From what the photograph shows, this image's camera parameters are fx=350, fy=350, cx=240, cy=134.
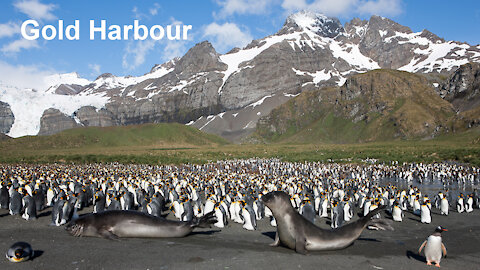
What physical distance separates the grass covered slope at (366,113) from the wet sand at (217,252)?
103477mm

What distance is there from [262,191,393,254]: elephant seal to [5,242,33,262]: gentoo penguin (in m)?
6.04

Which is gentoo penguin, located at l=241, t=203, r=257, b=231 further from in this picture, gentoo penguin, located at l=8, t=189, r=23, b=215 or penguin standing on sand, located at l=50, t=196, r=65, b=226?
gentoo penguin, located at l=8, t=189, r=23, b=215

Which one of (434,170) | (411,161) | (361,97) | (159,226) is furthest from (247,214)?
(361,97)

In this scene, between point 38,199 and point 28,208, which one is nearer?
point 28,208

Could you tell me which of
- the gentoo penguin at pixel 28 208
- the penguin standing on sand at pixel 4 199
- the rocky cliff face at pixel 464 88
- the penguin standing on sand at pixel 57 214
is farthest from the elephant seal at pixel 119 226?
the rocky cliff face at pixel 464 88

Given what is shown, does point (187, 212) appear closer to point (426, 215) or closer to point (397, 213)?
point (397, 213)

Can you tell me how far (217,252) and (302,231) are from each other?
7.73ft

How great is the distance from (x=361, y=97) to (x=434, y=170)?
4528 inches

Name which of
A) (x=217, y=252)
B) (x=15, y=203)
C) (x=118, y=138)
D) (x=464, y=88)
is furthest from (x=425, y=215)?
(x=464, y=88)

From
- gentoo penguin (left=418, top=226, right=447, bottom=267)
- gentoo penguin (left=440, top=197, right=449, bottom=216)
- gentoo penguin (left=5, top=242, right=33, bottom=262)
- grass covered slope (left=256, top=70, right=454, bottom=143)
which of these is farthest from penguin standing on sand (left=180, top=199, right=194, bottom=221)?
grass covered slope (left=256, top=70, right=454, bottom=143)

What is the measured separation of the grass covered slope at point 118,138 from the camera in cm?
10947

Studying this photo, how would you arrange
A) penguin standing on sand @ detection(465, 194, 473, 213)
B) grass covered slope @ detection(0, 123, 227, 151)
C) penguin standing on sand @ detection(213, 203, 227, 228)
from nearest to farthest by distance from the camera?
penguin standing on sand @ detection(213, 203, 227, 228)
penguin standing on sand @ detection(465, 194, 473, 213)
grass covered slope @ detection(0, 123, 227, 151)

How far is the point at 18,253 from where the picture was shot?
312 inches

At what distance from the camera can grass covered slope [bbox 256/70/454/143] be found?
11900 cm
